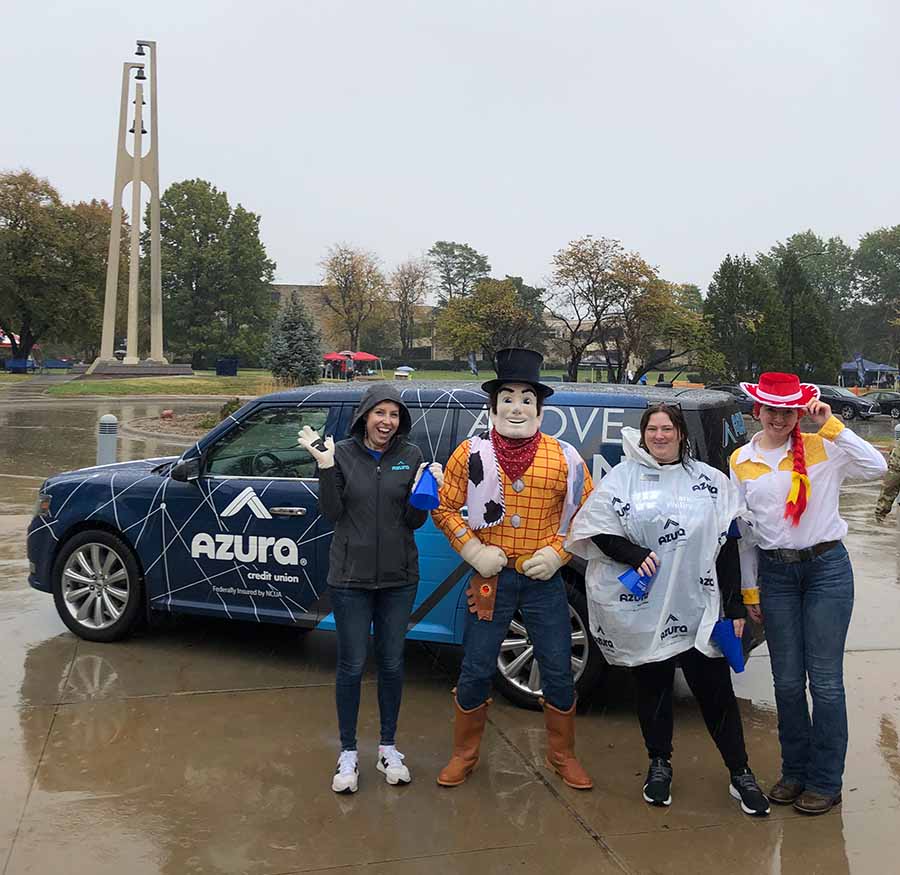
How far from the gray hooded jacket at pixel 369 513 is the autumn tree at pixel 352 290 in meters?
74.4

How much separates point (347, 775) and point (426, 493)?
1.26 m

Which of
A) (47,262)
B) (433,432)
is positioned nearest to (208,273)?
(47,262)

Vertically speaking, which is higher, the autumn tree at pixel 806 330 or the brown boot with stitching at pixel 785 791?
the autumn tree at pixel 806 330

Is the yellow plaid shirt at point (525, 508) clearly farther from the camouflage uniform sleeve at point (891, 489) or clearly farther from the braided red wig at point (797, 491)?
the camouflage uniform sleeve at point (891, 489)

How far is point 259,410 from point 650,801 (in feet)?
10.3

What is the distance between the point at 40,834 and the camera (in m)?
3.31

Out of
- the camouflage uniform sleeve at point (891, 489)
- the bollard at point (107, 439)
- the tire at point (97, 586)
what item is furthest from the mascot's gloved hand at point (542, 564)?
the camouflage uniform sleeve at point (891, 489)

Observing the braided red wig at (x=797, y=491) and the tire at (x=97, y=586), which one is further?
the tire at (x=97, y=586)

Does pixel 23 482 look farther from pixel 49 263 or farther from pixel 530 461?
pixel 49 263

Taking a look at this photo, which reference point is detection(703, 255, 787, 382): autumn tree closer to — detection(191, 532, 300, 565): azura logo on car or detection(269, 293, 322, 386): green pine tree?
detection(269, 293, 322, 386): green pine tree

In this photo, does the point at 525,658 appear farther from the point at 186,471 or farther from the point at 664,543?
the point at 186,471

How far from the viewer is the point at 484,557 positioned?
360 cm

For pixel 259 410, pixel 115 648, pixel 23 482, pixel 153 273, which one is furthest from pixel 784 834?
pixel 153 273

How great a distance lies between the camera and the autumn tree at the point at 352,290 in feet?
252
